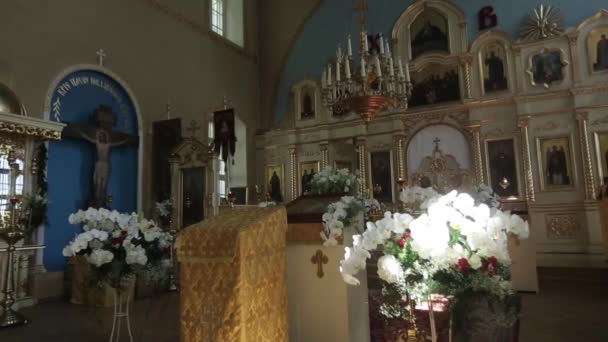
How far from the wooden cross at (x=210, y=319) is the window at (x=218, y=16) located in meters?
10.7

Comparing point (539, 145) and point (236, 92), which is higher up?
point (236, 92)

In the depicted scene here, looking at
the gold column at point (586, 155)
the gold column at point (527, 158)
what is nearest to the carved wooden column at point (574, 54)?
the gold column at point (586, 155)

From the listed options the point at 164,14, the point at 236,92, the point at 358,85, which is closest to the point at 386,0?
the point at 236,92

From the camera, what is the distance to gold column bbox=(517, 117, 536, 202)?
872 cm

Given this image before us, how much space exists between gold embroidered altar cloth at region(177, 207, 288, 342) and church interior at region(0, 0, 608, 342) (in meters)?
0.01

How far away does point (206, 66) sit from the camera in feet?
35.2

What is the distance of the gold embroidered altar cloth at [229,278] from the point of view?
7.29 feet

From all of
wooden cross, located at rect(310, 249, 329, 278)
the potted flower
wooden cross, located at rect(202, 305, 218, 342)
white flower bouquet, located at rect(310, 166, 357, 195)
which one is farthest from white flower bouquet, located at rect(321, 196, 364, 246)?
white flower bouquet, located at rect(310, 166, 357, 195)

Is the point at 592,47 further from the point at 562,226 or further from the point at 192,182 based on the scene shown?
the point at 192,182

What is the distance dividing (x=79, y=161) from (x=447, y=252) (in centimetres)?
766

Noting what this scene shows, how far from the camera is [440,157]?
9797mm

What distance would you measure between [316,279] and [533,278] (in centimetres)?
453

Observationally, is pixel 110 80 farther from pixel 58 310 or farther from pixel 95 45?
pixel 58 310

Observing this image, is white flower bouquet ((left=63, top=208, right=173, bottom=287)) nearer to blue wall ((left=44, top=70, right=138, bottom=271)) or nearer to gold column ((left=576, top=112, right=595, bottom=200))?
blue wall ((left=44, top=70, right=138, bottom=271))
